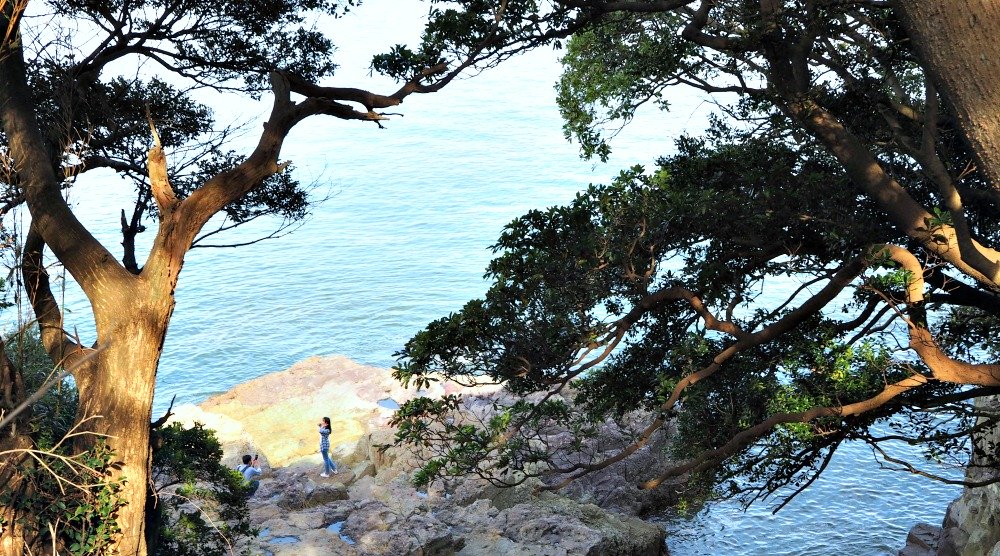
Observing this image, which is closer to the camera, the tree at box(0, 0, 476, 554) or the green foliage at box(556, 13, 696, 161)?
the tree at box(0, 0, 476, 554)

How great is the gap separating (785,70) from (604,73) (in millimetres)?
5172

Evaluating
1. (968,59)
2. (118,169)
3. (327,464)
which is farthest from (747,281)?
(327,464)

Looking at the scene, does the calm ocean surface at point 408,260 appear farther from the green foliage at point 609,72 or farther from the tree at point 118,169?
the tree at point 118,169

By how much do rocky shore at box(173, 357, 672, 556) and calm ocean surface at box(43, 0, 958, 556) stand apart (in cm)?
251

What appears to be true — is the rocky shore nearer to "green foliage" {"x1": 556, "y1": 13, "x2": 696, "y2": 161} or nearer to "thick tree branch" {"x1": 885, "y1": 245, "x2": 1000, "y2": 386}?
"thick tree branch" {"x1": 885, "y1": 245, "x2": 1000, "y2": 386}

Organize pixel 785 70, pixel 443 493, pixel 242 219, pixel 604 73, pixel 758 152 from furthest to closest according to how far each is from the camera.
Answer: pixel 443 493
pixel 604 73
pixel 242 219
pixel 758 152
pixel 785 70

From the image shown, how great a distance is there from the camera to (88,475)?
6066mm

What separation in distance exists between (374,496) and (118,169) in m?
6.58

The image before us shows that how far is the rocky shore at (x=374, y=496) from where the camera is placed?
1002 cm

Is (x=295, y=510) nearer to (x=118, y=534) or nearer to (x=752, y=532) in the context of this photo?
(x=118, y=534)

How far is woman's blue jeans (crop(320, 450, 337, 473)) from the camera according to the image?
1455 cm

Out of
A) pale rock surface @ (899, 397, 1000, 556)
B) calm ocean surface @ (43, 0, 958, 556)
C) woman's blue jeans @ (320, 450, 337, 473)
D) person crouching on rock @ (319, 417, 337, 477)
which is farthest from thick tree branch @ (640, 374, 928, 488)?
woman's blue jeans @ (320, 450, 337, 473)

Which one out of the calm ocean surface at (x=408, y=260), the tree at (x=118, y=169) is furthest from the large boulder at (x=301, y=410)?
the tree at (x=118, y=169)

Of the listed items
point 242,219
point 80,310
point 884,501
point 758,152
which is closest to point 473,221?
point 80,310
